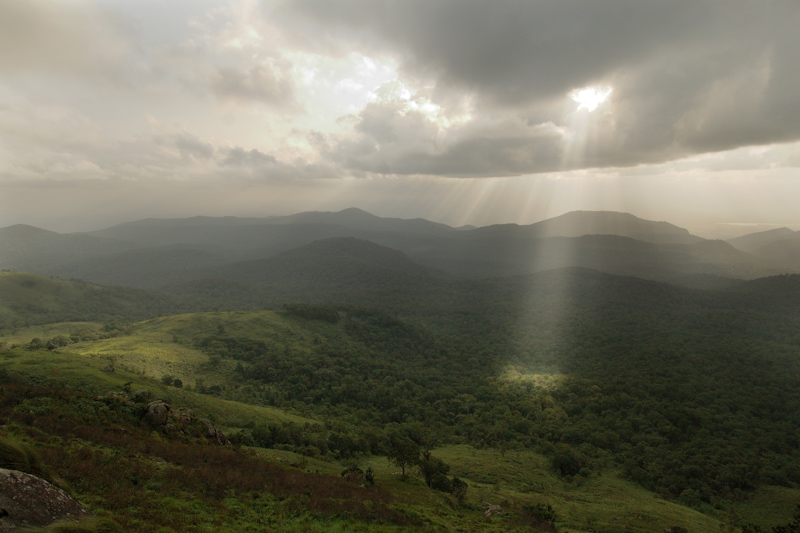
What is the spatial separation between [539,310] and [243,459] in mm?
191485

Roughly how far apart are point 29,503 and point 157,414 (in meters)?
24.5

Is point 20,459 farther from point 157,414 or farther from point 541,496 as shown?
point 541,496

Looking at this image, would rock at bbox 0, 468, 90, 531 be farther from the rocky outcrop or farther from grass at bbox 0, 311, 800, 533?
the rocky outcrop

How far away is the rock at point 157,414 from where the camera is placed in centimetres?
3072

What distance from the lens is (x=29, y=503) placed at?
10.3 m

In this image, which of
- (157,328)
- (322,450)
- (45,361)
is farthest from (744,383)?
(157,328)

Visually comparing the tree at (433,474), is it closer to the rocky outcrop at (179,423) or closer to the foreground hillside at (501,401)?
the foreground hillside at (501,401)

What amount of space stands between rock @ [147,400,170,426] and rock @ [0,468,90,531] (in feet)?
73.9

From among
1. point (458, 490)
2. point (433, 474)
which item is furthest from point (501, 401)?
point (458, 490)

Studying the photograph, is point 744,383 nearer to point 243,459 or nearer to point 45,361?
point 243,459

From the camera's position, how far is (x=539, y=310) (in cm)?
19500

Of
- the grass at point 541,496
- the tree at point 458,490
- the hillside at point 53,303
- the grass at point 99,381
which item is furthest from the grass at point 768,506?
the hillside at point 53,303

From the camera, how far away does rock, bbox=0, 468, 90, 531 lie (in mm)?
9766

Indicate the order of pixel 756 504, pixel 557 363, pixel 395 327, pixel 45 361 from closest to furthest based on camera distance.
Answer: pixel 45 361 → pixel 756 504 → pixel 557 363 → pixel 395 327
